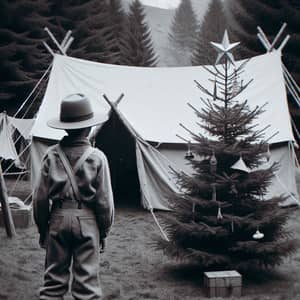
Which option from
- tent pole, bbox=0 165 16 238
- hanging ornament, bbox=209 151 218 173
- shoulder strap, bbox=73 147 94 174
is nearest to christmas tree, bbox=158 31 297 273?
hanging ornament, bbox=209 151 218 173

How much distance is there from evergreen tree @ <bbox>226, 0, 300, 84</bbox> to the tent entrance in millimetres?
10630

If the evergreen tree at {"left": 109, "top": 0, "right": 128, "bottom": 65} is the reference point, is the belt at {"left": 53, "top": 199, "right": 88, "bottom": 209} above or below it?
above

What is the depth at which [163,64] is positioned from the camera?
201ft

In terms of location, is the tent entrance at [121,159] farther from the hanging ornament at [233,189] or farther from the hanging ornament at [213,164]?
the hanging ornament at [233,189]

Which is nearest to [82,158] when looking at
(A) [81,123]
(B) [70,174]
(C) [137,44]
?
(B) [70,174]

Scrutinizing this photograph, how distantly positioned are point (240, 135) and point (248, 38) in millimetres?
16691

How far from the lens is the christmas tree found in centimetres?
557

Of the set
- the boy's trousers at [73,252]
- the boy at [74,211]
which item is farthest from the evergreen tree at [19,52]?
the boy's trousers at [73,252]

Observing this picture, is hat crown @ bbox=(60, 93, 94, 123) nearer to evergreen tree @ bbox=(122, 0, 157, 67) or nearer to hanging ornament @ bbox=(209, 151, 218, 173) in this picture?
hanging ornament @ bbox=(209, 151, 218, 173)

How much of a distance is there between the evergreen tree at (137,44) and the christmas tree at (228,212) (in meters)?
25.8

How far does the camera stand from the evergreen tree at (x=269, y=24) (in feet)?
66.1

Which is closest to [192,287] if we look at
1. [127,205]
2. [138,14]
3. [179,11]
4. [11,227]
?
[11,227]

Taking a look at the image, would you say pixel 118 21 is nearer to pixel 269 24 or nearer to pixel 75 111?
pixel 269 24

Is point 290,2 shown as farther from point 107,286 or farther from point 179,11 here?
point 179,11
